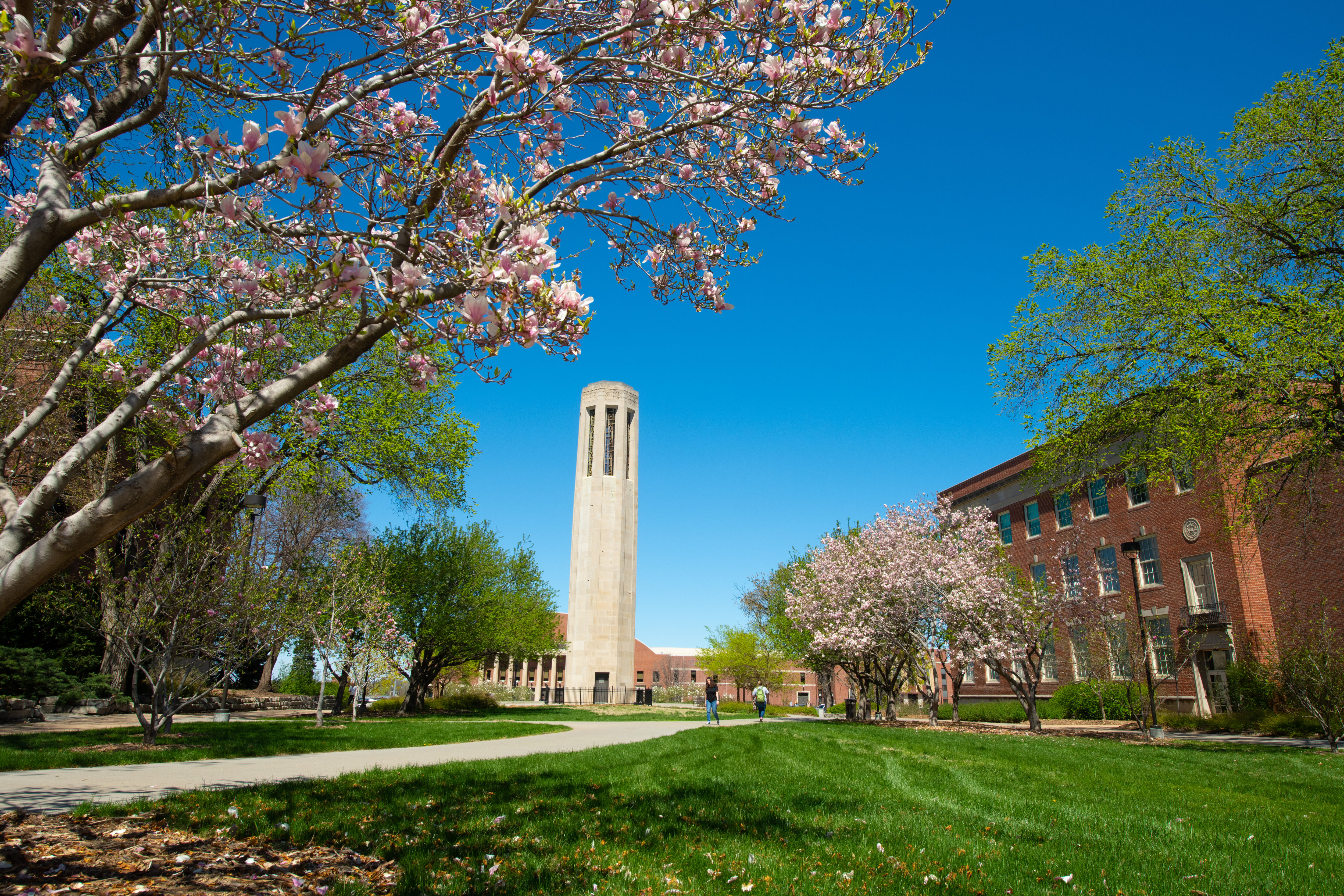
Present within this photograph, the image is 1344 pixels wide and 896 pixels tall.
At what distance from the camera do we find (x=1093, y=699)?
29.5 meters

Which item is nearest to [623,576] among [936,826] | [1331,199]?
[1331,199]

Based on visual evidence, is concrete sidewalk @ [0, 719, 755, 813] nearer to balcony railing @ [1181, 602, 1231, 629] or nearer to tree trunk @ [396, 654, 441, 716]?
tree trunk @ [396, 654, 441, 716]

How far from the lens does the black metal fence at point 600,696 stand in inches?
2048

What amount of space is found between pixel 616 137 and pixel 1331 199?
16.6 metres

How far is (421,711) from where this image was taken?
3316cm

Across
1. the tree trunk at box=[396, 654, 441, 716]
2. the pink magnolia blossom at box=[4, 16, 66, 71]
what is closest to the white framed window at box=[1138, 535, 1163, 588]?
the tree trunk at box=[396, 654, 441, 716]

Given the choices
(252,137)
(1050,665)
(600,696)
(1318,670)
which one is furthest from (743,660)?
(252,137)

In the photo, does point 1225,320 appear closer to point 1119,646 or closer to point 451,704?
point 1119,646

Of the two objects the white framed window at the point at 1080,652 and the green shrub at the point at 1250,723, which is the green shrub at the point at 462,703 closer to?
the white framed window at the point at 1080,652

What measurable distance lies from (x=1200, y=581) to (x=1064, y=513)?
768 cm

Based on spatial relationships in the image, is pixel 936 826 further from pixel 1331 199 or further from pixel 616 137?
pixel 1331 199

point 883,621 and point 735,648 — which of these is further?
point 735,648

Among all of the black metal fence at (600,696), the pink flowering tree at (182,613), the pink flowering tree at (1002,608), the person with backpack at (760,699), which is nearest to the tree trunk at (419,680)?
the person with backpack at (760,699)

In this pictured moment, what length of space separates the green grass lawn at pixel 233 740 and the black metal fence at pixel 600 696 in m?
32.5
